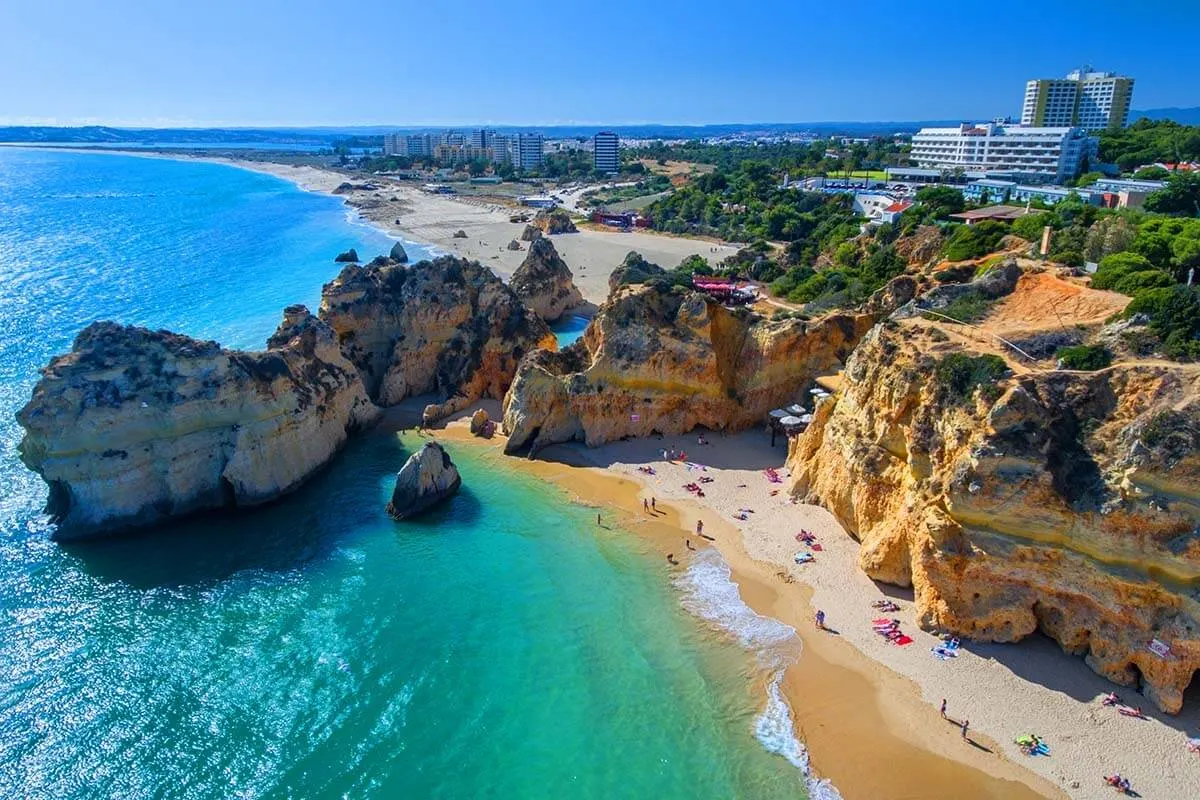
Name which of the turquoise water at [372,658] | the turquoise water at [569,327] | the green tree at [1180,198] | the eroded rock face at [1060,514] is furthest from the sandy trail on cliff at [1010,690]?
the green tree at [1180,198]

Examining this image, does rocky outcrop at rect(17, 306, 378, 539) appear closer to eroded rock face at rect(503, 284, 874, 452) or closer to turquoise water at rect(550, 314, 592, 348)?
eroded rock face at rect(503, 284, 874, 452)

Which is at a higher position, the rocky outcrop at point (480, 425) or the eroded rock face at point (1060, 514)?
the eroded rock face at point (1060, 514)

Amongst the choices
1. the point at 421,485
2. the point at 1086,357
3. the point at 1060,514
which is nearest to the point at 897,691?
the point at 1060,514

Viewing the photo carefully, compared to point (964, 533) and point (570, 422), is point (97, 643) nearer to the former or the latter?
point (570, 422)

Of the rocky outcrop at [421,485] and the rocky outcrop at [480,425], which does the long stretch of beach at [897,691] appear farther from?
the rocky outcrop at [480,425]

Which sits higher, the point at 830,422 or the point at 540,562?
the point at 830,422

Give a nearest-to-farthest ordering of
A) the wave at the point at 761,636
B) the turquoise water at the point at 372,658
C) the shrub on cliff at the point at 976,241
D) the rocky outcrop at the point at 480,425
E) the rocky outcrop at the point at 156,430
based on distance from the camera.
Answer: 1. the turquoise water at the point at 372,658
2. the wave at the point at 761,636
3. the rocky outcrop at the point at 156,430
4. the rocky outcrop at the point at 480,425
5. the shrub on cliff at the point at 976,241

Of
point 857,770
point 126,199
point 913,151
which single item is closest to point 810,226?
point 913,151

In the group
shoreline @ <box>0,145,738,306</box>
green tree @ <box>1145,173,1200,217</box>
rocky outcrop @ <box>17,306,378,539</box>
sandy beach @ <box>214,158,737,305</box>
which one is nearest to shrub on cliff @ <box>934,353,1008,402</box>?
rocky outcrop @ <box>17,306,378,539</box>
